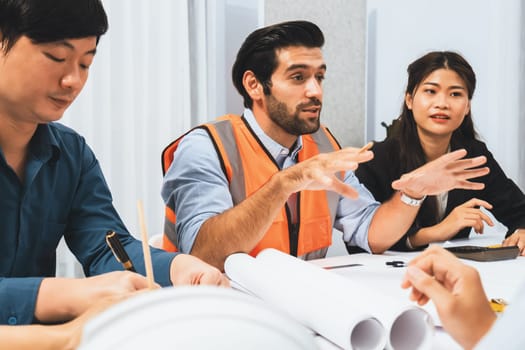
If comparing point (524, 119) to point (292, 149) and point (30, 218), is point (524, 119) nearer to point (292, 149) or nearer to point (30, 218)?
point (292, 149)

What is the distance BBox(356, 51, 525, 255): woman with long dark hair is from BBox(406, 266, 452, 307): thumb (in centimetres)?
137

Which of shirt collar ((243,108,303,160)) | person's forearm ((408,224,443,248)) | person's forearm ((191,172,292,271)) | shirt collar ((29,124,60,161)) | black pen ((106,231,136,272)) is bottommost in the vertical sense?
person's forearm ((408,224,443,248))

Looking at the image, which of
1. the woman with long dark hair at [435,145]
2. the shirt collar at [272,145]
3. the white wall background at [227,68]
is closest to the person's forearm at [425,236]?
the woman with long dark hair at [435,145]

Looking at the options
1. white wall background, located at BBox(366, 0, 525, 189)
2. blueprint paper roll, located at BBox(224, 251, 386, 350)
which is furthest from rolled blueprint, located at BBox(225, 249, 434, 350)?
white wall background, located at BBox(366, 0, 525, 189)

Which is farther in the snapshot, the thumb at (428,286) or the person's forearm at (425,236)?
the person's forearm at (425,236)

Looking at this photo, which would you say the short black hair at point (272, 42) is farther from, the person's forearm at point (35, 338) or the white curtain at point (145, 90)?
the person's forearm at point (35, 338)

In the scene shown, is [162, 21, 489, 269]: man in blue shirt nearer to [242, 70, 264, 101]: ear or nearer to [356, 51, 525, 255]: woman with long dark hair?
[242, 70, 264, 101]: ear

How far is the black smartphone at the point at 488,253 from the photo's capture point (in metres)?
1.44

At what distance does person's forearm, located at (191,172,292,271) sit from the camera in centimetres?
142

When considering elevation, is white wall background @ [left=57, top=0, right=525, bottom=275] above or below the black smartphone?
above

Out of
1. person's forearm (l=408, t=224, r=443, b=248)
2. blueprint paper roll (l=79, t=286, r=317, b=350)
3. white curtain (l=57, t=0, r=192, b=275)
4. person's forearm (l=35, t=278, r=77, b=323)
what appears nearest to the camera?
blueprint paper roll (l=79, t=286, r=317, b=350)

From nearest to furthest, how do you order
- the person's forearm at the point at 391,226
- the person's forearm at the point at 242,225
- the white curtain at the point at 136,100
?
the person's forearm at the point at 242,225
the person's forearm at the point at 391,226
the white curtain at the point at 136,100

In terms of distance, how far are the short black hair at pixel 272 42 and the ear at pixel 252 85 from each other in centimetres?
1

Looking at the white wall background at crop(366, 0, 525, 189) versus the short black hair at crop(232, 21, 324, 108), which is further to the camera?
the white wall background at crop(366, 0, 525, 189)
